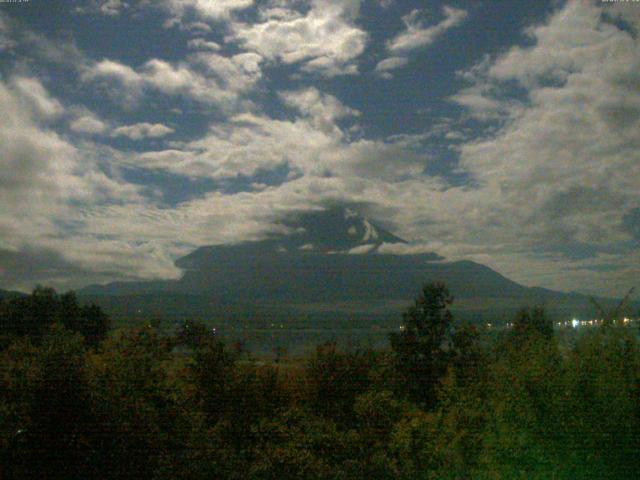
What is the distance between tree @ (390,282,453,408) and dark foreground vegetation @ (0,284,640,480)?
2560mm

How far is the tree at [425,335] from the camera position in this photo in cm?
1395

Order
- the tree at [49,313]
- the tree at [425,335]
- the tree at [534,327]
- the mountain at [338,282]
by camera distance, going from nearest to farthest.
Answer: the tree at [534,327] → the tree at [425,335] → the tree at [49,313] → the mountain at [338,282]

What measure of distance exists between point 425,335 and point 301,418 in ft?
20.2

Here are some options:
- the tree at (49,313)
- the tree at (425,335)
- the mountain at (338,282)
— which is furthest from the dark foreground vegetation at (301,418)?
the mountain at (338,282)

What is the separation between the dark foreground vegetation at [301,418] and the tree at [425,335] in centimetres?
256

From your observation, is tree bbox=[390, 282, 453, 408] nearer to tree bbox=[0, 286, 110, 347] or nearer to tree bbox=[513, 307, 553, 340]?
tree bbox=[513, 307, 553, 340]

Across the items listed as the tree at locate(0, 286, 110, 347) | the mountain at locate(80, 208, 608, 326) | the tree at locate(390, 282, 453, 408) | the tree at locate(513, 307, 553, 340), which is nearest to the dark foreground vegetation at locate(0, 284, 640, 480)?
the tree at locate(513, 307, 553, 340)

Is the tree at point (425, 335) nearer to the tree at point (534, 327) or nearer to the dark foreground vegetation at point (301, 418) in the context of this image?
the tree at point (534, 327)

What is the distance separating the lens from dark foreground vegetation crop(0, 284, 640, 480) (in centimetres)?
631

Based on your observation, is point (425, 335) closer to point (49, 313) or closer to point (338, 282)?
point (49, 313)

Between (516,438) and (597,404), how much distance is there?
1005 millimetres

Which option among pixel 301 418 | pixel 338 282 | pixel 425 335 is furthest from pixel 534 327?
pixel 338 282

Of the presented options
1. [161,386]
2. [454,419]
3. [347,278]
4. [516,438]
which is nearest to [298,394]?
[161,386]

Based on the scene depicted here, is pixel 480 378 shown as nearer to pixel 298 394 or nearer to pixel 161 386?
pixel 298 394
